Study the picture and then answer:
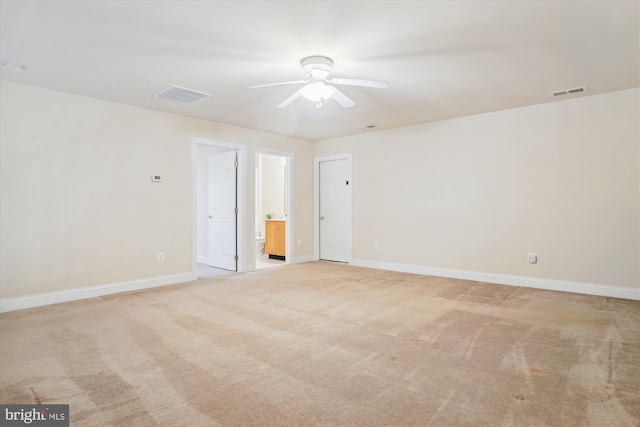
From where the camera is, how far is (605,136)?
422 cm

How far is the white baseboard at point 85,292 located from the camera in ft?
12.3

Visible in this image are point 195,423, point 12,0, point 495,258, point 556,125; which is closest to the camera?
point 195,423

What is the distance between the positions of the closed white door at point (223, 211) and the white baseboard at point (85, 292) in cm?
104

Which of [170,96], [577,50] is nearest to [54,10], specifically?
[170,96]

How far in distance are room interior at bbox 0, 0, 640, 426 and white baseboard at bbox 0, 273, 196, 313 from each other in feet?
0.07

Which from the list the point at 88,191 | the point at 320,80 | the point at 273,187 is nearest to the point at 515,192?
the point at 320,80

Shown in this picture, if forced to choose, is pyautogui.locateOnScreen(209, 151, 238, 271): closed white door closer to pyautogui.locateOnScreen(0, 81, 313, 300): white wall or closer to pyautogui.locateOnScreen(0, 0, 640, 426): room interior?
pyautogui.locateOnScreen(0, 0, 640, 426): room interior

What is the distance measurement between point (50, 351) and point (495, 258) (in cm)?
531

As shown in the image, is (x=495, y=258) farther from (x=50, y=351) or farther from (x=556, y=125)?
(x=50, y=351)

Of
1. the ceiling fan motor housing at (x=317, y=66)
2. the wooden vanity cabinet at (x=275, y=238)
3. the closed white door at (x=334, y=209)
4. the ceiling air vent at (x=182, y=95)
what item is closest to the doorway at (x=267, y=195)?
the wooden vanity cabinet at (x=275, y=238)

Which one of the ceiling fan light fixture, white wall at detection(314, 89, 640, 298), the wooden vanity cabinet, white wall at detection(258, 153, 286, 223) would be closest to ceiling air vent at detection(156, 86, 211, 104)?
the ceiling fan light fixture

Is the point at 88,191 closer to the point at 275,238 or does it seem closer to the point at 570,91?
the point at 275,238

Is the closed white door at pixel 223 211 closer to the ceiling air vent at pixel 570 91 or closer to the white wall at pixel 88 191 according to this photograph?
the white wall at pixel 88 191

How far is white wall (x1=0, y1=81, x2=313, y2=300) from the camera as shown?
3791mm
